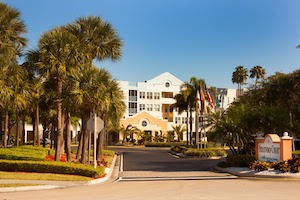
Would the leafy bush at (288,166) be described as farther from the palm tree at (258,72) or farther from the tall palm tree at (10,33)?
the palm tree at (258,72)

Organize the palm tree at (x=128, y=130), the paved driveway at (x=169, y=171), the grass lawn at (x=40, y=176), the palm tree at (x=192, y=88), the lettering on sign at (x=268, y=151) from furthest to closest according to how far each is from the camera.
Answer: the palm tree at (x=128, y=130)
the palm tree at (x=192, y=88)
the lettering on sign at (x=268, y=151)
the paved driveway at (x=169, y=171)
the grass lawn at (x=40, y=176)

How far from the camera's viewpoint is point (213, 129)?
25.0 meters

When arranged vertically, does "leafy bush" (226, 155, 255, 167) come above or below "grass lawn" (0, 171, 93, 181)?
above

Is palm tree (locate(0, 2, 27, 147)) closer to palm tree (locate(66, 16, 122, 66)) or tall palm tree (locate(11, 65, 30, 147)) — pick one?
tall palm tree (locate(11, 65, 30, 147))

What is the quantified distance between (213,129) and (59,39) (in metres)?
11.0

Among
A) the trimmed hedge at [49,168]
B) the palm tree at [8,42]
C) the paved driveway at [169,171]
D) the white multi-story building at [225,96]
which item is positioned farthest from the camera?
the white multi-story building at [225,96]

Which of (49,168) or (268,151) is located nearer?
(49,168)

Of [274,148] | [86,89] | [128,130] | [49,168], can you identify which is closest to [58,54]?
[86,89]

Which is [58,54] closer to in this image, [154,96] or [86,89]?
[86,89]

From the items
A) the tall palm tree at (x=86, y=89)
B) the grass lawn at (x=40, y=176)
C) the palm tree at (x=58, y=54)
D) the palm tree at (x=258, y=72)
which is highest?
the palm tree at (x=258, y=72)

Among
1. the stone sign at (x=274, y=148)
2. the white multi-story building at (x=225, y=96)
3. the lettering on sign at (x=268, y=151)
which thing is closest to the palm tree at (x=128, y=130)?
the white multi-story building at (x=225, y=96)

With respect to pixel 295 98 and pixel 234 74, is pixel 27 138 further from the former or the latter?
pixel 295 98

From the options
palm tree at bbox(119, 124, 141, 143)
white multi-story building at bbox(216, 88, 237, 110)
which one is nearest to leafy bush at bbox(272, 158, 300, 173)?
palm tree at bbox(119, 124, 141, 143)

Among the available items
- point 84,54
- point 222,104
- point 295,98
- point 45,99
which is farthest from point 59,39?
point 222,104
